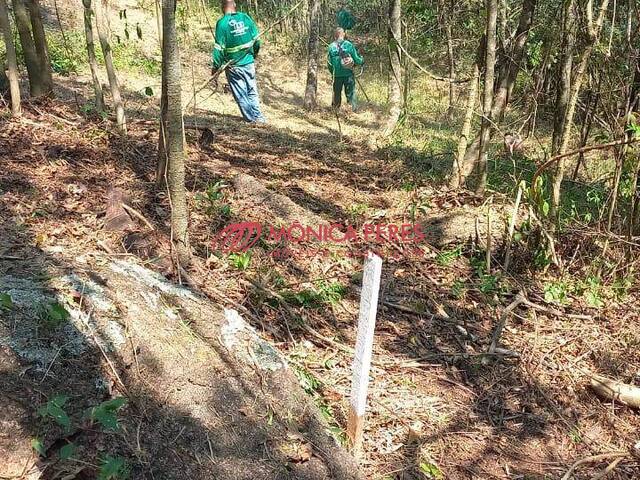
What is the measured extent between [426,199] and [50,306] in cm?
404

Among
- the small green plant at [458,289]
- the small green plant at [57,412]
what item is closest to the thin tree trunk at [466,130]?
the small green plant at [458,289]

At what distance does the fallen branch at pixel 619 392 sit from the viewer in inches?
138

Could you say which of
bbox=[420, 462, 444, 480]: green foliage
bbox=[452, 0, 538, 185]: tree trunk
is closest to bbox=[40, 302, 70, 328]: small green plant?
bbox=[420, 462, 444, 480]: green foliage

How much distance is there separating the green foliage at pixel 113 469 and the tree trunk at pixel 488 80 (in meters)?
4.19

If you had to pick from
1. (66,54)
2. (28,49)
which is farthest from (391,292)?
(66,54)

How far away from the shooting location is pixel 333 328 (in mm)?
3721

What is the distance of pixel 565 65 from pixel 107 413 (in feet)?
15.3

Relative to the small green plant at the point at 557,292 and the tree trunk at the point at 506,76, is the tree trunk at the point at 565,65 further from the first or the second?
the small green plant at the point at 557,292

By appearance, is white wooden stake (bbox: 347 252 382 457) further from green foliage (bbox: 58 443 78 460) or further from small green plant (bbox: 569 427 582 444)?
small green plant (bbox: 569 427 582 444)

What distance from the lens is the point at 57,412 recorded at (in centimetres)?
184

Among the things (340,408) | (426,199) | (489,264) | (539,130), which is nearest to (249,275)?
(340,408)

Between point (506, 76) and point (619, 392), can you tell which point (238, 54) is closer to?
point (506, 76)

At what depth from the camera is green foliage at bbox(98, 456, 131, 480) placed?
182cm

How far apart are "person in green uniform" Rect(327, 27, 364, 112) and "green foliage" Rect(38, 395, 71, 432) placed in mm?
8493
